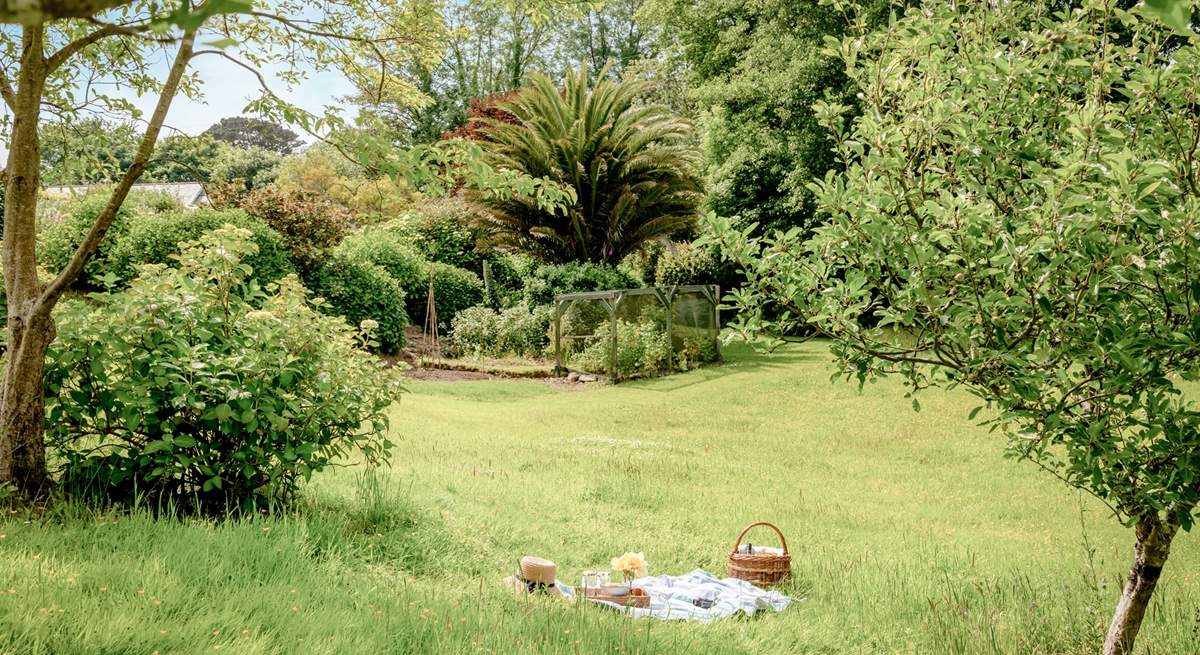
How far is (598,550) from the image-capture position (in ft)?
16.5

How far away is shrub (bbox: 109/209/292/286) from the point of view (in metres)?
12.6

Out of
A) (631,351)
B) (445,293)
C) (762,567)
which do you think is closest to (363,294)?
(445,293)

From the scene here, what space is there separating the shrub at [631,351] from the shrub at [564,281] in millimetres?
2543

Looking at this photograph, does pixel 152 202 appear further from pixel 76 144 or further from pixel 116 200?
pixel 116 200

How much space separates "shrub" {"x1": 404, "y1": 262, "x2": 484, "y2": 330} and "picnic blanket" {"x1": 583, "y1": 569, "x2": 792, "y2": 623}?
13.6m

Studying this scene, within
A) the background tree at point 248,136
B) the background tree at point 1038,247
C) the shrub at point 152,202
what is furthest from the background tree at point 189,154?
the background tree at point 248,136

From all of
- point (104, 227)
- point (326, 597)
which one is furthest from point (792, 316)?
point (104, 227)

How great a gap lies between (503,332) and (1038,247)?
14434 mm

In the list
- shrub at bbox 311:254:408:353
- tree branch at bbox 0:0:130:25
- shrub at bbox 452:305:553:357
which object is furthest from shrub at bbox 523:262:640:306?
tree branch at bbox 0:0:130:25

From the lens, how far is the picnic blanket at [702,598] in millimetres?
3863

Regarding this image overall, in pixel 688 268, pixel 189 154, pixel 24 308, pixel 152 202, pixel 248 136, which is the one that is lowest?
pixel 24 308

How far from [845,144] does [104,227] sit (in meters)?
3.38

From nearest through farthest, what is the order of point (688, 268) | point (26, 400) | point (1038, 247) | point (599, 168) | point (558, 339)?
point (1038, 247) < point (26, 400) < point (558, 339) < point (599, 168) < point (688, 268)

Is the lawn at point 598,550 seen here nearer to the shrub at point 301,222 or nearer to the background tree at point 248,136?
the shrub at point 301,222
